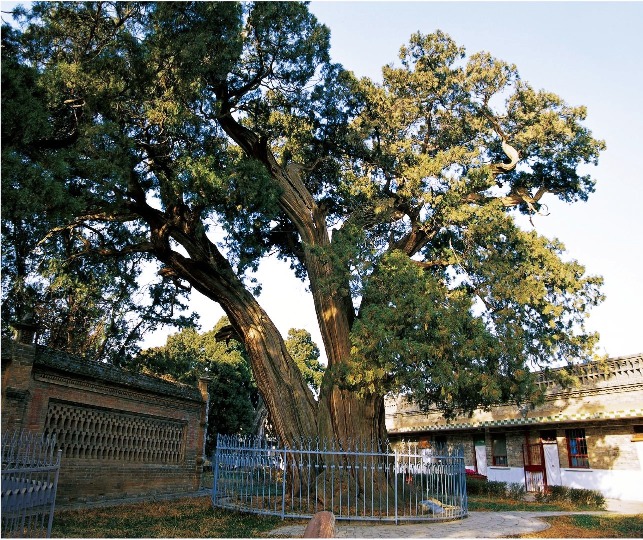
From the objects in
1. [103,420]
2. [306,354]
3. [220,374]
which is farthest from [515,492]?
[306,354]

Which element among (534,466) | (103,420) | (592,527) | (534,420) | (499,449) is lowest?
(592,527)

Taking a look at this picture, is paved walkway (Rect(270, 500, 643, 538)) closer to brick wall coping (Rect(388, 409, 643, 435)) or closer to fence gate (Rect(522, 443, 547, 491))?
brick wall coping (Rect(388, 409, 643, 435))

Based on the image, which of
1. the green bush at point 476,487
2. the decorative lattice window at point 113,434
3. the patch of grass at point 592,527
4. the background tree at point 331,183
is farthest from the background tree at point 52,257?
the green bush at point 476,487

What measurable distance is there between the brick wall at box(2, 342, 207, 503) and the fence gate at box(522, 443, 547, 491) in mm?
11302

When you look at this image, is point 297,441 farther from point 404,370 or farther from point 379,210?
point 379,210

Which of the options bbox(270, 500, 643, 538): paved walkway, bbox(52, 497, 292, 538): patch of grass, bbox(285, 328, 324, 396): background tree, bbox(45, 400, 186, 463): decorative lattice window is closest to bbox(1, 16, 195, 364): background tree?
bbox(45, 400, 186, 463): decorative lattice window

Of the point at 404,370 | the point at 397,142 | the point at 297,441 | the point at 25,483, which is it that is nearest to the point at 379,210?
the point at 397,142

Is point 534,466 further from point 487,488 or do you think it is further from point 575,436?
point 487,488

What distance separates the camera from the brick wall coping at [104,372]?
1005cm

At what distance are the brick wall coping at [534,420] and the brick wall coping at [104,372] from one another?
11.1 m

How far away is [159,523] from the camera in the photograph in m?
9.07

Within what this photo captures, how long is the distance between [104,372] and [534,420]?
44.6ft

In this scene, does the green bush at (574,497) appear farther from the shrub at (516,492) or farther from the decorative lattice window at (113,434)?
the decorative lattice window at (113,434)

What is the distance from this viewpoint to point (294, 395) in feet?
40.3
